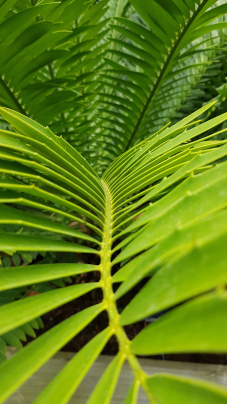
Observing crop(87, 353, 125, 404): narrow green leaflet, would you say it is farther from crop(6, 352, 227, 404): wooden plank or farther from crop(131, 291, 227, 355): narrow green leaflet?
crop(6, 352, 227, 404): wooden plank

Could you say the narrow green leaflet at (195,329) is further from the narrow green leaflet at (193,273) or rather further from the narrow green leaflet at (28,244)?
the narrow green leaflet at (28,244)

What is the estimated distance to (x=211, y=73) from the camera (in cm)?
85

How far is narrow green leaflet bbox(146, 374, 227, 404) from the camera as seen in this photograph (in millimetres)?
117

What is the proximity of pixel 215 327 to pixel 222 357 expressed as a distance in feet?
1.96

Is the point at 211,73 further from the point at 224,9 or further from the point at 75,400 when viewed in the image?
the point at 75,400

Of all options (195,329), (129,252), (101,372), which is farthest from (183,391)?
(101,372)

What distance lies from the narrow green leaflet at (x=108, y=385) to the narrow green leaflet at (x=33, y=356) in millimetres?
31

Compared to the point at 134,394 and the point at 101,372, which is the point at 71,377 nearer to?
the point at 134,394

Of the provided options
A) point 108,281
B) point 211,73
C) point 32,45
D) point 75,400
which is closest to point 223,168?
point 108,281

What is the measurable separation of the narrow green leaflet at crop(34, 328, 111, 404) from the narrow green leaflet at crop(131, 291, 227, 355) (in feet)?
0.16

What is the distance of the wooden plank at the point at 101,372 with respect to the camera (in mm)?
581

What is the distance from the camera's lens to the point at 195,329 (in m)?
0.13

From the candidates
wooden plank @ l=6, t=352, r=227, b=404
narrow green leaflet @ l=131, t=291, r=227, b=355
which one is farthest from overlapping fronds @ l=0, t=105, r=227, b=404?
wooden plank @ l=6, t=352, r=227, b=404

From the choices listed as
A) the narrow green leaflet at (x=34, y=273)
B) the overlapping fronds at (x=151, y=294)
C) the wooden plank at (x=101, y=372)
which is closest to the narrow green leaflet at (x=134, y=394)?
the overlapping fronds at (x=151, y=294)
